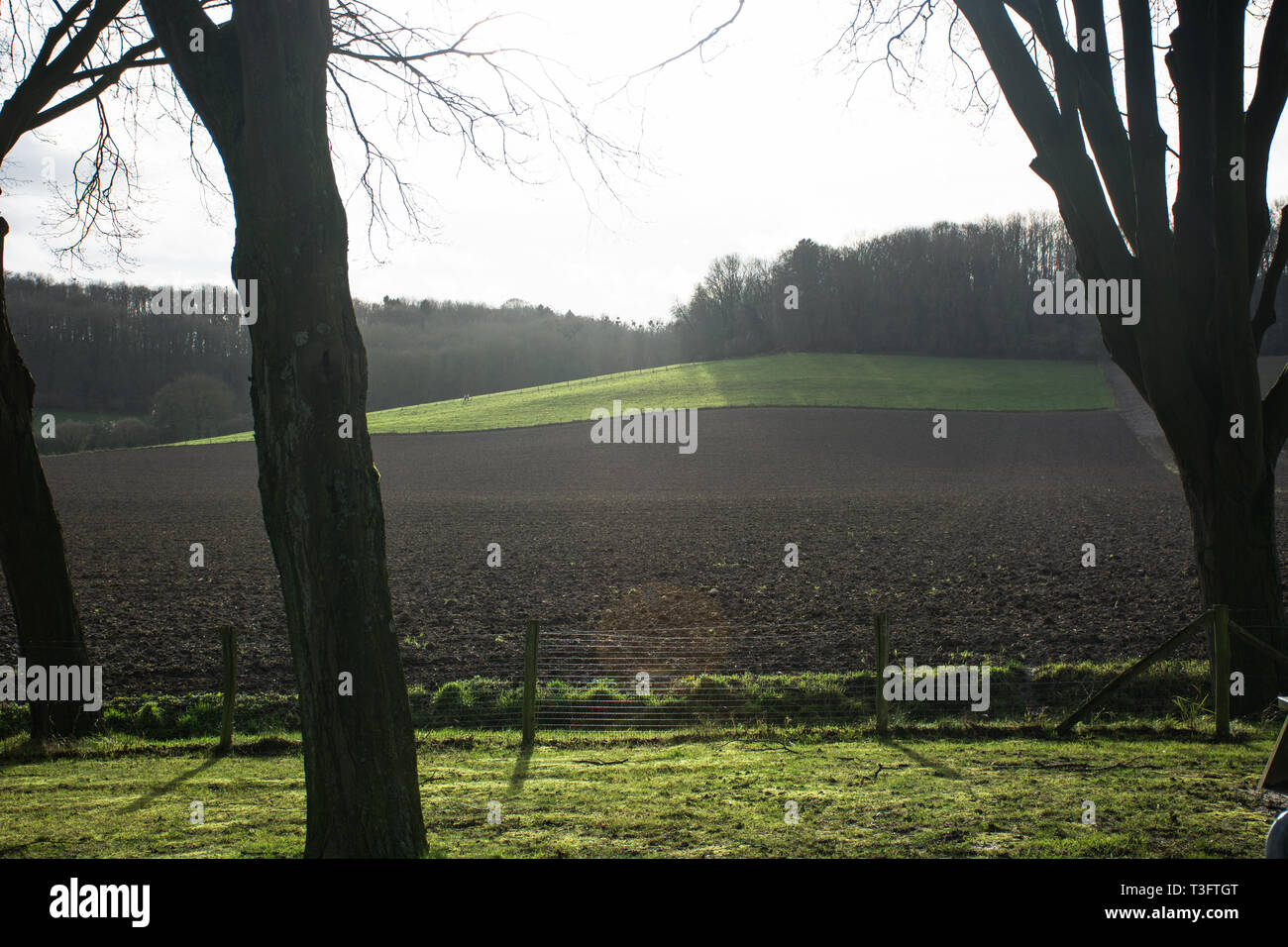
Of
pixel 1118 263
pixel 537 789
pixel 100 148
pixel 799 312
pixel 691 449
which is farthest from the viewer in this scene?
pixel 799 312

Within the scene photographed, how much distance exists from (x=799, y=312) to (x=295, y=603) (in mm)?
79360

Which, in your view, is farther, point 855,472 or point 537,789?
point 855,472

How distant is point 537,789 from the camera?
20.6 ft

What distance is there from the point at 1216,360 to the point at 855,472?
91.2 feet

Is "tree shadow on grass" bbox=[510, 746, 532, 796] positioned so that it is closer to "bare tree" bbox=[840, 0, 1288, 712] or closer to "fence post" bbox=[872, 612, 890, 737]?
"fence post" bbox=[872, 612, 890, 737]

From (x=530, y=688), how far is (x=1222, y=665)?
658 cm

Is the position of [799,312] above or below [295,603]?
above

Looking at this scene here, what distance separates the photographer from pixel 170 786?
679cm

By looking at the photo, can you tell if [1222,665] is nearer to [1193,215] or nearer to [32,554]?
[1193,215]

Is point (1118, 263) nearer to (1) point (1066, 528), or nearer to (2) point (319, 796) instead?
(2) point (319, 796)

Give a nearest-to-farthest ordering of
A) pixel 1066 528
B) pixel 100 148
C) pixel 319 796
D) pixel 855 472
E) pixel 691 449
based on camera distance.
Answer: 1. pixel 319 796
2. pixel 100 148
3. pixel 1066 528
4. pixel 855 472
5. pixel 691 449
